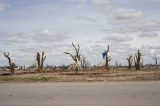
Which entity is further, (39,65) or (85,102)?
(39,65)

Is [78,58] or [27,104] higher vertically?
[78,58]

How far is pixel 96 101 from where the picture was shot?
13477 millimetres

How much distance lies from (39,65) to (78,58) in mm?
5754

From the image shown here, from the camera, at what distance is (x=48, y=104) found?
13.0 metres

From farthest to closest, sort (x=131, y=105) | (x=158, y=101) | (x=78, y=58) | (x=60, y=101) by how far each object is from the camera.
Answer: (x=78, y=58) → (x=60, y=101) → (x=158, y=101) → (x=131, y=105)

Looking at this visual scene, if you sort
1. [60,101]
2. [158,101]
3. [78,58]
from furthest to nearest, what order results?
[78,58] < [60,101] < [158,101]

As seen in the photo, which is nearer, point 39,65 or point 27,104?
point 27,104

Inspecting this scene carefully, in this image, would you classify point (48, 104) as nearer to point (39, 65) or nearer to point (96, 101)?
point (96, 101)

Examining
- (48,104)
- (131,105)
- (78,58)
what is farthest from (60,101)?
(78,58)

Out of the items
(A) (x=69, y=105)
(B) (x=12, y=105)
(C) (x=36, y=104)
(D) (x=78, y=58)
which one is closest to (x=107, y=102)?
(A) (x=69, y=105)

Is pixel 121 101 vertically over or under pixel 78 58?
under

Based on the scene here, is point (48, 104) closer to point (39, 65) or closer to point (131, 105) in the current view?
point (131, 105)

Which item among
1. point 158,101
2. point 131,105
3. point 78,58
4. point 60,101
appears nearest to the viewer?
point 131,105

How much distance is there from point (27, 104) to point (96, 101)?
255 cm
